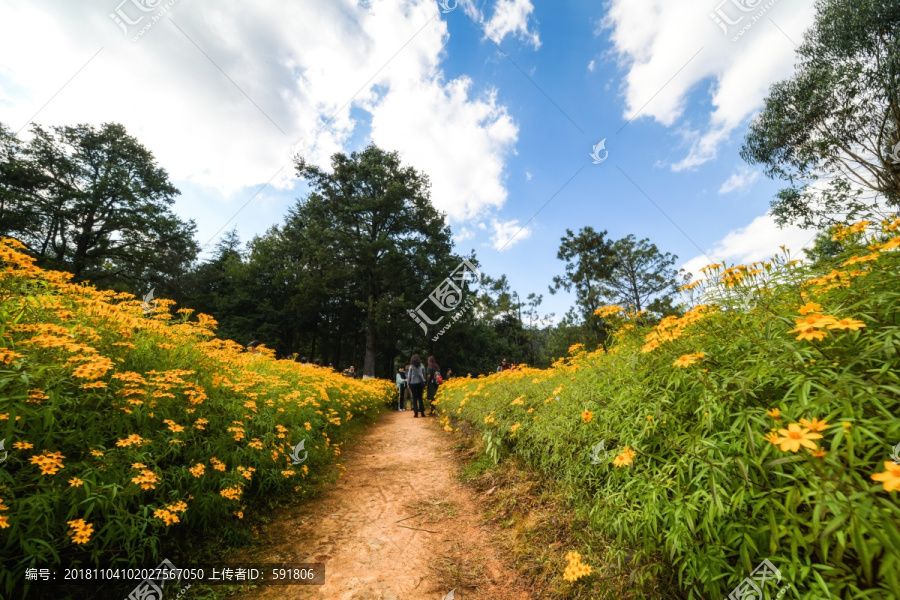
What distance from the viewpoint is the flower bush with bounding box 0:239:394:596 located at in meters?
1.48

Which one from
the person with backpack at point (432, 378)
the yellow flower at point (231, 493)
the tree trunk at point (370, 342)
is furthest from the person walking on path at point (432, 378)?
the tree trunk at point (370, 342)

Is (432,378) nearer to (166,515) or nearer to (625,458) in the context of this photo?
(166,515)

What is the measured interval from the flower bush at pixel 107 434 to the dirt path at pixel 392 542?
0.56 meters

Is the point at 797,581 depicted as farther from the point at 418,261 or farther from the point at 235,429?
the point at 418,261

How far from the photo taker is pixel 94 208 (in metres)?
19.4

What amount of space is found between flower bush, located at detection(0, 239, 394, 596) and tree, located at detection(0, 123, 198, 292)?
21.8 meters

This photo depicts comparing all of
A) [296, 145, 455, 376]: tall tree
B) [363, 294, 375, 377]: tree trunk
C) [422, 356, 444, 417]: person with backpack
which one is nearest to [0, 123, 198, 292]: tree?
[296, 145, 455, 376]: tall tree

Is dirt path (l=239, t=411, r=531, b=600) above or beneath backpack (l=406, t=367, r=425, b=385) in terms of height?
beneath

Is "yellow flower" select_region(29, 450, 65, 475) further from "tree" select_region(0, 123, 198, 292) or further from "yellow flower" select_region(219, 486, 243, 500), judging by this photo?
"tree" select_region(0, 123, 198, 292)

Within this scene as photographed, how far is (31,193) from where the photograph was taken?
723 inches

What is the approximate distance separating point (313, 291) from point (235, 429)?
17923 mm

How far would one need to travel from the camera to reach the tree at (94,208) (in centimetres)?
1794

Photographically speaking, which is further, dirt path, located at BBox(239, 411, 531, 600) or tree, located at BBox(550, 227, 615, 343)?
tree, located at BBox(550, 227, 615, 343)

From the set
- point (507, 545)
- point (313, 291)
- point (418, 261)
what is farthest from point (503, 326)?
point (507, 545)
